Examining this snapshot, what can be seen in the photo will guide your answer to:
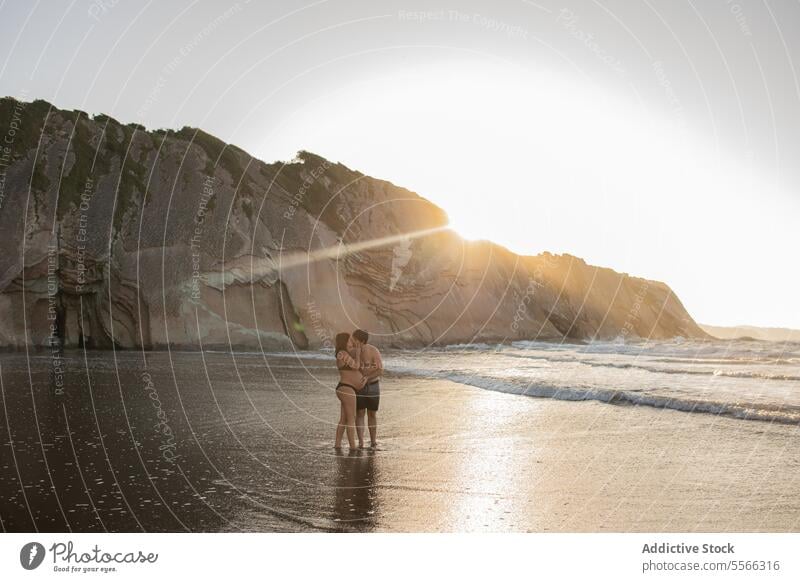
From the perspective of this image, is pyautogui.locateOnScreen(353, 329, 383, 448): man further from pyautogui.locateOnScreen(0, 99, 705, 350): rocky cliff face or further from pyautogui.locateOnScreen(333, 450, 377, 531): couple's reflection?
pyautogui.locateOnScreen(0, 99, 705, 350): rocky cliff face

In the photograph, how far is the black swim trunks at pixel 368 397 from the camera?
33.7ft

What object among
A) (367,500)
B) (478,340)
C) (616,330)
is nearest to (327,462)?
(367,500)

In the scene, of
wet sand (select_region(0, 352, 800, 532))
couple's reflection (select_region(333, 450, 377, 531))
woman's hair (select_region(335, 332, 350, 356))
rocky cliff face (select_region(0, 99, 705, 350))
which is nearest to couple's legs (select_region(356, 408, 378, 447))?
wet sand (select_region(0, 352, 800, 532))

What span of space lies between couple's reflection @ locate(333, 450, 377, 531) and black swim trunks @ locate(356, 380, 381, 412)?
0.89 m

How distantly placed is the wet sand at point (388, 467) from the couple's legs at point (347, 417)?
34cm

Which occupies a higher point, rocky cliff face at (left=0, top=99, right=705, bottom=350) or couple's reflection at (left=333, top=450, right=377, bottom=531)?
rocky cliff face at (left=0, top=99, right=705, bottom=350)

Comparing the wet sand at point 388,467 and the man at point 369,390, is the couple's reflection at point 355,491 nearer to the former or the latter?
the wet sand at point 388,467

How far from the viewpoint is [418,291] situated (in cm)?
4719

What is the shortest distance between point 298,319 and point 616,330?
2001 inches

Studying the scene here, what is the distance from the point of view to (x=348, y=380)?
1017 centimetres

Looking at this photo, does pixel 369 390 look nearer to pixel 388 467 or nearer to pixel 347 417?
pixel 347 417

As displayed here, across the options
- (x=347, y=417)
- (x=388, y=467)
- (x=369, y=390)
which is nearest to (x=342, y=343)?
(x=369, y=390)

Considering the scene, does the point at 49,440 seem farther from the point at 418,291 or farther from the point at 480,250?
the point at 480,250

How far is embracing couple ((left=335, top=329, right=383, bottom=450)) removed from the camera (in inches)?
394
